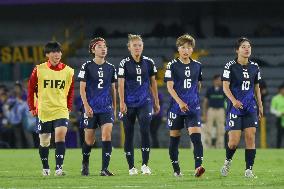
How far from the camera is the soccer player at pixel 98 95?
1681 centimetres

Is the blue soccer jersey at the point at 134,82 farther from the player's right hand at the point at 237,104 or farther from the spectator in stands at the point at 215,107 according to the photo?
the spectator in stands at the point at 215,107

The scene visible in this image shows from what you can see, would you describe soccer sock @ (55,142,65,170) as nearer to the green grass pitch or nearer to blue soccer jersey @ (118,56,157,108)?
the green grass pitch

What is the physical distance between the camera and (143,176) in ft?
54.3

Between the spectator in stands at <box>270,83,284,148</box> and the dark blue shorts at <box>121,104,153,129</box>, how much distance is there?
13710 mm

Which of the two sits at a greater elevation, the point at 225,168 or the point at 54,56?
the point at 54,56

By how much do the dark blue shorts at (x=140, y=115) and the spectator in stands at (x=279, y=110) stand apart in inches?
540

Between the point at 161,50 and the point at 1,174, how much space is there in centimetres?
2047

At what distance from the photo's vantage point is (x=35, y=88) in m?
16.9

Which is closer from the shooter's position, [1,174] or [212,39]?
[1,174]

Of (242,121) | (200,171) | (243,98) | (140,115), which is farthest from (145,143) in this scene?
(243,98)

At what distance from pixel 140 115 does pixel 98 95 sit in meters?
0.87

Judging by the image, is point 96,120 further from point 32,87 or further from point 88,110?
point 32,87

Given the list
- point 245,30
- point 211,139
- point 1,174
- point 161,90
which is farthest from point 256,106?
point 245,30

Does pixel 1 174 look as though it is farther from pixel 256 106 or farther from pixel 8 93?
pixel 8 93
